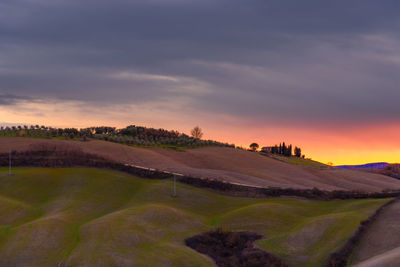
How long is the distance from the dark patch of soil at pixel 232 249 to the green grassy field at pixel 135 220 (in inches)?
41.6

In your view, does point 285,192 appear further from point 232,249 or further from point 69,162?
point 69,162

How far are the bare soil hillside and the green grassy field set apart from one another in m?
15.6

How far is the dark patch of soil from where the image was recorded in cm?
2983

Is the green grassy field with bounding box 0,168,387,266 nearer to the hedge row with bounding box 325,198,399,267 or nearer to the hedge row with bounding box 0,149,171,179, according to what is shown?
the hedge row with bounding box 325,198,399,267

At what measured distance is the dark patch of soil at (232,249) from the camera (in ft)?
97.9

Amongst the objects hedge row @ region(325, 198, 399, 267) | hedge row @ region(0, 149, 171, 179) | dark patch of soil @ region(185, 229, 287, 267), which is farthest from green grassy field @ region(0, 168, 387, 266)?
hedge row @ region(0, 149, 171, 179)

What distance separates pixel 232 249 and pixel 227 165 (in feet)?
177

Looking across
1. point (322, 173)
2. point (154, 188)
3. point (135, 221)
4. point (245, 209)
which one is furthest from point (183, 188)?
point (322, 173)

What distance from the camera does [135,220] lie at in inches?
1486

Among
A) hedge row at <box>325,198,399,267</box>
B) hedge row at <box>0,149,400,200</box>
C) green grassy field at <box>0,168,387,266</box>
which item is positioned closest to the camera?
hedge row at <box>325,198,399,267</box>

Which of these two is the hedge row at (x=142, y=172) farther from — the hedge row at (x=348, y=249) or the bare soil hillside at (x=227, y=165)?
the hedge row at (x=348, y=249)

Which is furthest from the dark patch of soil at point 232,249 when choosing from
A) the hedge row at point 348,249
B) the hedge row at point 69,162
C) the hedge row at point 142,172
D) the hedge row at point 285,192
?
the hedge row at point 69,162

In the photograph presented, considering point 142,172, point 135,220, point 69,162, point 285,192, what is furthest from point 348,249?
point 69,162

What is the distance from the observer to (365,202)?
4581 cm
